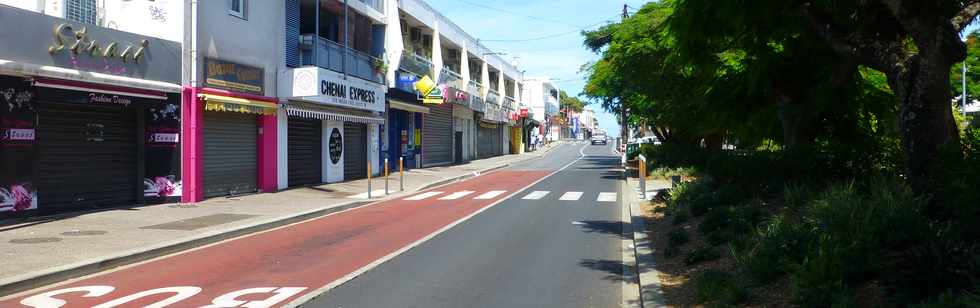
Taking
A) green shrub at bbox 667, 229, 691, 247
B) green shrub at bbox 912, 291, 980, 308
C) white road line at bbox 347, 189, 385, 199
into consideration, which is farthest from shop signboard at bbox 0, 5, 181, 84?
green shrub at bbox 912, 291, 980, 308

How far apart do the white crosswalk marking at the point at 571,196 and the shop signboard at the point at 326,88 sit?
7.55 meters

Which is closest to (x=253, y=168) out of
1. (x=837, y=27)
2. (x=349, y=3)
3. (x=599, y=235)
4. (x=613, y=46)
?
(x=349, y=3)

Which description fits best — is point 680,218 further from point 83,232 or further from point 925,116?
point 83,232

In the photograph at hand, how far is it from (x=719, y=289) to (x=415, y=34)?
102ft

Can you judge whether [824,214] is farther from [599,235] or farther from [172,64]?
[172,64]

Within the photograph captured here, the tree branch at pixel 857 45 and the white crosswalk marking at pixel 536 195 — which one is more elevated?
the tree branch at pixel 857 45

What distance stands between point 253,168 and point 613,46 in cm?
1343

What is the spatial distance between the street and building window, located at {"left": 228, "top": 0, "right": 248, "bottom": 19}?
6545 millimetres

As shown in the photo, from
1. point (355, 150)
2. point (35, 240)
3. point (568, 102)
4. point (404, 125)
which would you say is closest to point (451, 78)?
point (404, 125)

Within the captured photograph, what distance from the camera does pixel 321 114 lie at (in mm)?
22219

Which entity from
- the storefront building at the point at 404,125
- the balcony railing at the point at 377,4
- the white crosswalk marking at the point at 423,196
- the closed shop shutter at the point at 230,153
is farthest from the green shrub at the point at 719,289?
the storefront building at the point at 404,125

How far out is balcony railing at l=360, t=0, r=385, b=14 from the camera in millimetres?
27591

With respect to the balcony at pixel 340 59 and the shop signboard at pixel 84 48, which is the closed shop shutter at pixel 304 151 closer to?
the balcony at pixel 340 59

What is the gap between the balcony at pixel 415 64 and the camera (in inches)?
1253
